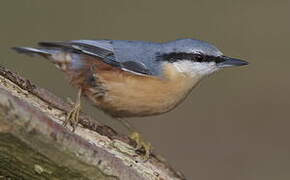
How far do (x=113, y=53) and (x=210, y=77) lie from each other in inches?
148

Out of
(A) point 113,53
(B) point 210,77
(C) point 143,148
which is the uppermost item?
(A) point 113,53

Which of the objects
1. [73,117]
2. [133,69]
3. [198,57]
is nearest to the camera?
[73,117]

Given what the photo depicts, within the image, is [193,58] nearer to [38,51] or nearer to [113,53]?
[113,53]

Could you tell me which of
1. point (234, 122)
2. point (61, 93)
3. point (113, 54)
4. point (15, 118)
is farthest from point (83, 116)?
point (234, 122)

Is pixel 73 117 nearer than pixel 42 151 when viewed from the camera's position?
No

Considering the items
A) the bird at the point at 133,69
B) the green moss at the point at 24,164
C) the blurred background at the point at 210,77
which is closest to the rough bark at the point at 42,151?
the green moss at the point at 24,164

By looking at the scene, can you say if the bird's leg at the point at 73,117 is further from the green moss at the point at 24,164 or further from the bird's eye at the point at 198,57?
the bird's eye at the point at 198,57

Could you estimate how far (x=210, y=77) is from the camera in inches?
278

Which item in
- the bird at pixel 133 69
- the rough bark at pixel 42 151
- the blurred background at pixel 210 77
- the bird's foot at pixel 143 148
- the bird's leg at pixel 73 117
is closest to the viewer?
the rough bark at pixel 42 151

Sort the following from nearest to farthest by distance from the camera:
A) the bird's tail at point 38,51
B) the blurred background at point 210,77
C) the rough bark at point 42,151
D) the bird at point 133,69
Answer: the rough bark at point 42,151 < the bird at point 133,69 < the bird's tail at point 38,51 < the blurred background at point 210,77

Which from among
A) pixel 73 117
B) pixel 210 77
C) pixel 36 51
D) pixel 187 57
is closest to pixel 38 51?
pixel 36 51

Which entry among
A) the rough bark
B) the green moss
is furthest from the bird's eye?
the green moss

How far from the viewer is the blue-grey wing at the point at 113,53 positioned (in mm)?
3324

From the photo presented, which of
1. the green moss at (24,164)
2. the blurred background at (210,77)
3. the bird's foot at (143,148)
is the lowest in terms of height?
the blurred background at (210,77)
